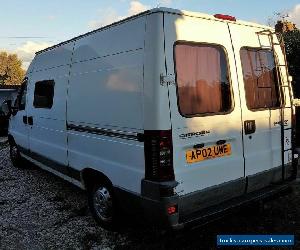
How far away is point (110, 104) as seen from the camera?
4438 mm

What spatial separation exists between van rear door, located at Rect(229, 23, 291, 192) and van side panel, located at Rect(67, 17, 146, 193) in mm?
1308

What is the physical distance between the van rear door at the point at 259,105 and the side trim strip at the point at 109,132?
4.49 ft

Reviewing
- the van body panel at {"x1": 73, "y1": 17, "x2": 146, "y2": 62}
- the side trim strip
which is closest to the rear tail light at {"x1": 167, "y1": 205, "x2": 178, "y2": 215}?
the side trim strip

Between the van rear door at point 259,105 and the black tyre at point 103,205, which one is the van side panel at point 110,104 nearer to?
the black tyre at point 103,205

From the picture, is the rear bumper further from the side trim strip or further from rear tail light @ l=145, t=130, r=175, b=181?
the side trim strip

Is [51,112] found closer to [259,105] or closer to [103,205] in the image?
[103,205]

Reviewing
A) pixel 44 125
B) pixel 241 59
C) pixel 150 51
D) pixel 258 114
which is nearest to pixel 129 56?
pixel 150 51

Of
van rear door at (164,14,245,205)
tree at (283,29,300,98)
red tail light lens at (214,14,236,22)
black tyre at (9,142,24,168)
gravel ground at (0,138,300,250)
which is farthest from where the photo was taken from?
tree at (283,29,300,98)

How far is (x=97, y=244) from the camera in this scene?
4660 mm

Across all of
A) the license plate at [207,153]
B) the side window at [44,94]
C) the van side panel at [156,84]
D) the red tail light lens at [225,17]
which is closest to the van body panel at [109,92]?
the van side panel at [156,84]

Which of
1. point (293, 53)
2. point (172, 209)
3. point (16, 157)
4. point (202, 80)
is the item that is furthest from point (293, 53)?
point (172, 209)

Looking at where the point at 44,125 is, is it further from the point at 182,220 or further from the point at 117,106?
the point at 182,220

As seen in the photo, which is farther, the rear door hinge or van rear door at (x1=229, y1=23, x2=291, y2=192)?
van rear door at (x1=229, y1=23, x2=291, y2=192)

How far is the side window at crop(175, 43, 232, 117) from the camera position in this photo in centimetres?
398
